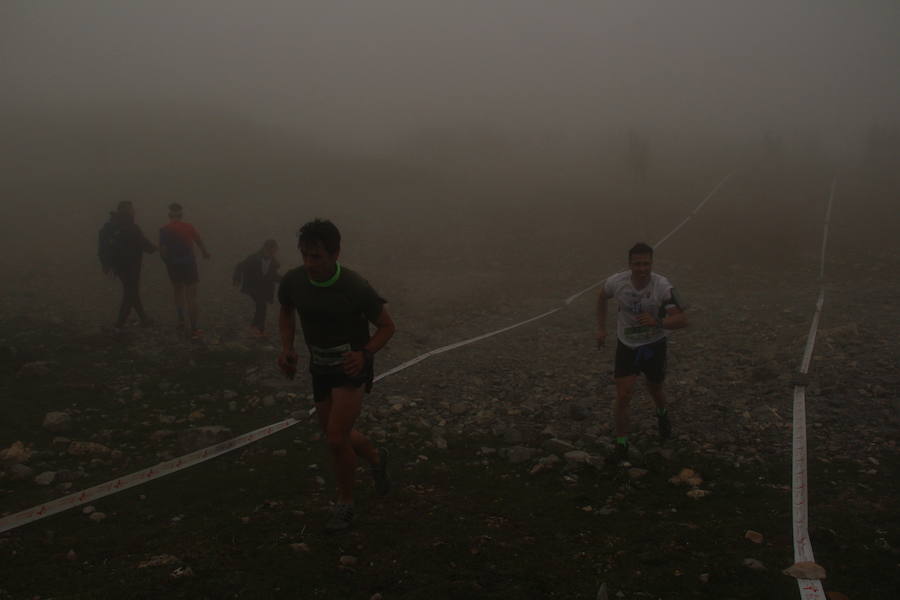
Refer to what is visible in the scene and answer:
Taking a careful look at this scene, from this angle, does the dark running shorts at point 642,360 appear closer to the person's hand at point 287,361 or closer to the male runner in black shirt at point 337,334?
the male runner in black shirt at point 337,334

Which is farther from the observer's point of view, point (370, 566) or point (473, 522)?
point (473, 522)

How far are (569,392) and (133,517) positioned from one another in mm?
5002

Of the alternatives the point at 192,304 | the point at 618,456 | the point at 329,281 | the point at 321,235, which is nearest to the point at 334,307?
the point at 329,281

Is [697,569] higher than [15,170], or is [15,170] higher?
[15,170]

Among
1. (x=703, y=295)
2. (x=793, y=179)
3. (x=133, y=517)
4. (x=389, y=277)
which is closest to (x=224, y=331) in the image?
(x=389, y=277)

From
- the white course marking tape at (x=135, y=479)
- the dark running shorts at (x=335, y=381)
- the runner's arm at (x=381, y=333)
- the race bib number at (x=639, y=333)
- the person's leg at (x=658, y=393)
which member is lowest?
the white course marking tape at (x=135, y=479)

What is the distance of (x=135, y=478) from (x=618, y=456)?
13.5 ft

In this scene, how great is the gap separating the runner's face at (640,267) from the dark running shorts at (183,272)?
6.93 m

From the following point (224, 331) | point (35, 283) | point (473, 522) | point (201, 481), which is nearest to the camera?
point (473, 522)

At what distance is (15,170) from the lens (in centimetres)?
2569

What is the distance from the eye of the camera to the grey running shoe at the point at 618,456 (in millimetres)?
5714

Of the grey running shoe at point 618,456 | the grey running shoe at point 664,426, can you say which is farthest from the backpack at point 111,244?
the grey running shoe at point 664,426

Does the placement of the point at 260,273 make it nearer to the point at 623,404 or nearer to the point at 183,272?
the point at 183,272

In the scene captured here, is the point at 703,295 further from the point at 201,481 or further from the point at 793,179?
the point at 793,179
